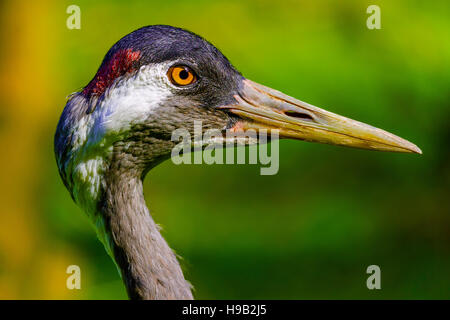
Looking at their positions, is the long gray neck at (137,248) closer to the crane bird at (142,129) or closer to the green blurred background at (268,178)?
the crane bird at (142,129)

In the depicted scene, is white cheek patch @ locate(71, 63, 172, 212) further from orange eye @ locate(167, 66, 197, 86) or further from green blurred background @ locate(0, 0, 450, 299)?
green blurred background @ locate(0, 0, 450, 299)

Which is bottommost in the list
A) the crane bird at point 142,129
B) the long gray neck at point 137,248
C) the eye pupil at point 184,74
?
the long gray neck at point 137,248

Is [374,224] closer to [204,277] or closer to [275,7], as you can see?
[204,277]

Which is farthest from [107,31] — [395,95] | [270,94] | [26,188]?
[270,94]

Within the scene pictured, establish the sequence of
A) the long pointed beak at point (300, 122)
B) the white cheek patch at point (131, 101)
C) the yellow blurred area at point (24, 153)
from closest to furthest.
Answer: the white cheek patch at point (131, 101) → the long pointed beak at point (300, 122) → the yellow blurred area at point (24, 153)

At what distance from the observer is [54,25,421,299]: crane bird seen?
212 centimetres

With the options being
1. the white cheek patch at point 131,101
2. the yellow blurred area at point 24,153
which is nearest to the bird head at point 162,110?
the white cheek patch at point 131,101

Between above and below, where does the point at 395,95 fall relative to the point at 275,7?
below

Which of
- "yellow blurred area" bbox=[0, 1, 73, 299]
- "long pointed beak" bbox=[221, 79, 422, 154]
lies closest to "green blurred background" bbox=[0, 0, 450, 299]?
"yellow blurred area" bbox=[0, 1, 73, 299]

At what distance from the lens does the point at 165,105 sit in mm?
2182

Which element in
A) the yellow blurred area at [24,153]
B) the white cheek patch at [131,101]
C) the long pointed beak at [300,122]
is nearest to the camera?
the white cheek patch at [131,101]

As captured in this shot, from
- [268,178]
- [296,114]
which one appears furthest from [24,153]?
[296,114]

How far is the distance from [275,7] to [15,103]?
260cm

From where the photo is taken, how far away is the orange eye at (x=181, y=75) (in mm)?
2148
